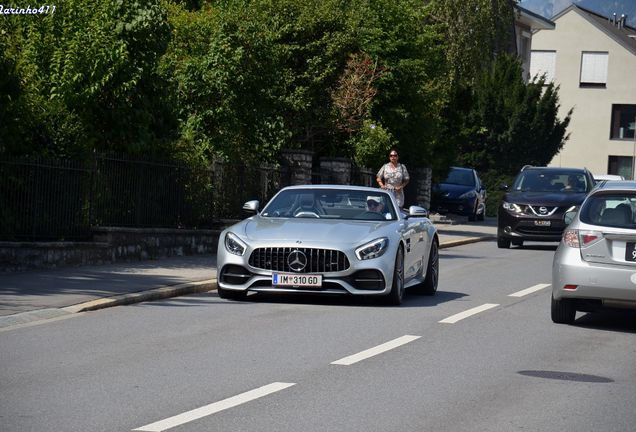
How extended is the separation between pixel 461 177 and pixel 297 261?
31876 mm

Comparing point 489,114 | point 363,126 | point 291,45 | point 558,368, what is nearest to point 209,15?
point 291,45

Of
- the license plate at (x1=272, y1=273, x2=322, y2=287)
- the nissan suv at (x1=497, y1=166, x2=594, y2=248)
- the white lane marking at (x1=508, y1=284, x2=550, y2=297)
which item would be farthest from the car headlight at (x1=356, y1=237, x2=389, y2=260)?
the nissan suv at (x1=497, y1=166, x2=594, y2=248)

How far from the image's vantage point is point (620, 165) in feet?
293

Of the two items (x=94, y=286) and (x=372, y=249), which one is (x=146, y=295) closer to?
(x=94, y=286)

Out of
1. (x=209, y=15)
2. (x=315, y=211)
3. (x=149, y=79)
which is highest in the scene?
(x=209, y=15)

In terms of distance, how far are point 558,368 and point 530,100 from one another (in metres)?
50.8

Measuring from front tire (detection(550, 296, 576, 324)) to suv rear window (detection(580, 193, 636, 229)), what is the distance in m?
0.87

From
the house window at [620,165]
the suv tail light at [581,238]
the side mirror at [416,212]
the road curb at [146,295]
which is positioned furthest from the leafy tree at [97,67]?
the house window at [620,165]

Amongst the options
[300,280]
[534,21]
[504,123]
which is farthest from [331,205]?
[534,21]

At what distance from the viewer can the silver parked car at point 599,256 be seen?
13195 mm

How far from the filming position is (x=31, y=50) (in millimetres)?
20938

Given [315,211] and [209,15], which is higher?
[209,15]

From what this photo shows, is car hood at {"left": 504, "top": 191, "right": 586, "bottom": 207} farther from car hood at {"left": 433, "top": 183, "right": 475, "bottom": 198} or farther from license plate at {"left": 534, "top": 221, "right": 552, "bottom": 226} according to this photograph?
car hood at {"left": 433, "top": 183, "right": 475, "bottom": 198}

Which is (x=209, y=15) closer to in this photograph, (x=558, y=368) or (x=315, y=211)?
(x=315, y=211)
